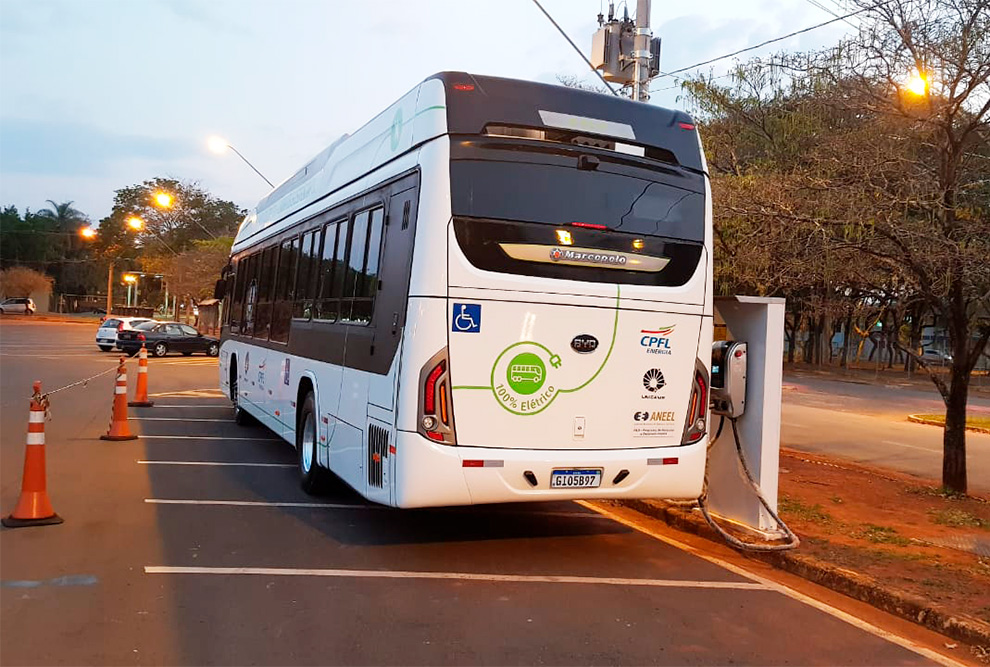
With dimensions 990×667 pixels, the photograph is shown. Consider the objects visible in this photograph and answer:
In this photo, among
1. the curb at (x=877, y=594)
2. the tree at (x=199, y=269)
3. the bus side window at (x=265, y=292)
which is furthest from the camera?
the tree at (x=199, y=269)

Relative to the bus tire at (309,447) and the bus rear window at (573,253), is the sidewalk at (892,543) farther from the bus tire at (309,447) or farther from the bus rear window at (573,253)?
the bus tire at (309,447)

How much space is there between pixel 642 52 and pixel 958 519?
292 inches

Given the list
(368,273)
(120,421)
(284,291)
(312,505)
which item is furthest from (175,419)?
(368,273)

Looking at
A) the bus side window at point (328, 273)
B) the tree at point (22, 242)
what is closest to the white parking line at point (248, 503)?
the bus side window at point (328, 273)

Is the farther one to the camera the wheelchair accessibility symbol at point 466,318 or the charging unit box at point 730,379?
the charging unit box at point 730,379

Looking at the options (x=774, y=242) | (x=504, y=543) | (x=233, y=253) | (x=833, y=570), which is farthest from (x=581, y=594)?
(x=233, y=253)

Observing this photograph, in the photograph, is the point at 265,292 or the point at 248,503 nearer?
the point at 248,503

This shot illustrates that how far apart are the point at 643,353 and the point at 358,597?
285 cm

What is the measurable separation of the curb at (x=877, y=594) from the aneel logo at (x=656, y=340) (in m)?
1.96

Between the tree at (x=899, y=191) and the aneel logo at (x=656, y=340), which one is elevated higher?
the tree at (x=899, y=191)

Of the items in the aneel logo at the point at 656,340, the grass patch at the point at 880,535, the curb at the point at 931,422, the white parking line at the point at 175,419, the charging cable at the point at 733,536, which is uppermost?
the aneel logo at the point at 656,340

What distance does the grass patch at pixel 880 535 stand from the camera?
7.84 m

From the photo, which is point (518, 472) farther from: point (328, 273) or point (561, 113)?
point (328, 273)

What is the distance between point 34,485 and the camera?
772 centimetres
